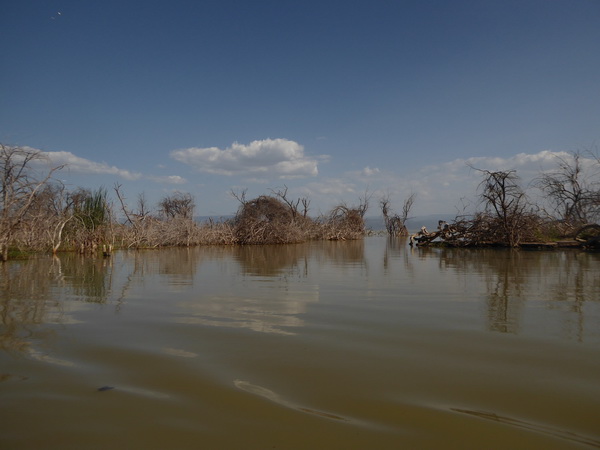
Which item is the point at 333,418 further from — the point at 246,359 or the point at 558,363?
the point at 558,363

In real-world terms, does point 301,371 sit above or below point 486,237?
below

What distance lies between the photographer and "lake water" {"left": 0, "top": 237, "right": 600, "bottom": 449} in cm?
206

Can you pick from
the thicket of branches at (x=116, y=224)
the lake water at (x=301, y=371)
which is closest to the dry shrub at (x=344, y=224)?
the thicket of branches at (x=116, y=224)

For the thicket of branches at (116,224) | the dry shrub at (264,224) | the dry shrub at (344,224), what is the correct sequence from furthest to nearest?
the dry shrub at (344,224) < the dry shrub at (264,224) < the thicket of branches at (116,224)

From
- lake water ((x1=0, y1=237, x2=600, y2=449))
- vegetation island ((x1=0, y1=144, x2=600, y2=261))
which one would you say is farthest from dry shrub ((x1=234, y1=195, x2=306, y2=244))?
lake water ((x1=0, y1=237, x2=600, y2=449))

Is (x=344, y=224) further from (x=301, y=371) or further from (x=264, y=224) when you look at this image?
(x=301, y=371)

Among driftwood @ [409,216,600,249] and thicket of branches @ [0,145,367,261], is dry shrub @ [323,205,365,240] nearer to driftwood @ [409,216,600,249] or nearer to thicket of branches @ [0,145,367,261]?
thicket of branches @ [0,145,367,261]

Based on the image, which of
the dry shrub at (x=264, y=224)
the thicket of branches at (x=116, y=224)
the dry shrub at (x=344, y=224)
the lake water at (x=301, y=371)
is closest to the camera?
the lake water at (x=301, y=371)

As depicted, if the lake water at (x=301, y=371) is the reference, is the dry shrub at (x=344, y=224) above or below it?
above

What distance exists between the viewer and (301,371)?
2.88 metres

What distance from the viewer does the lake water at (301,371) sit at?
206 centimetres

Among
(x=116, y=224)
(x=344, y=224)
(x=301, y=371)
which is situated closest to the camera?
(x=301, y=371)

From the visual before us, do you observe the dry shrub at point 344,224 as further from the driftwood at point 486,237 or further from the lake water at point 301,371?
the lake water at point 301,371

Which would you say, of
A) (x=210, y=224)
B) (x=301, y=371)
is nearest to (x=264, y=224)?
(x=210, y=224)
